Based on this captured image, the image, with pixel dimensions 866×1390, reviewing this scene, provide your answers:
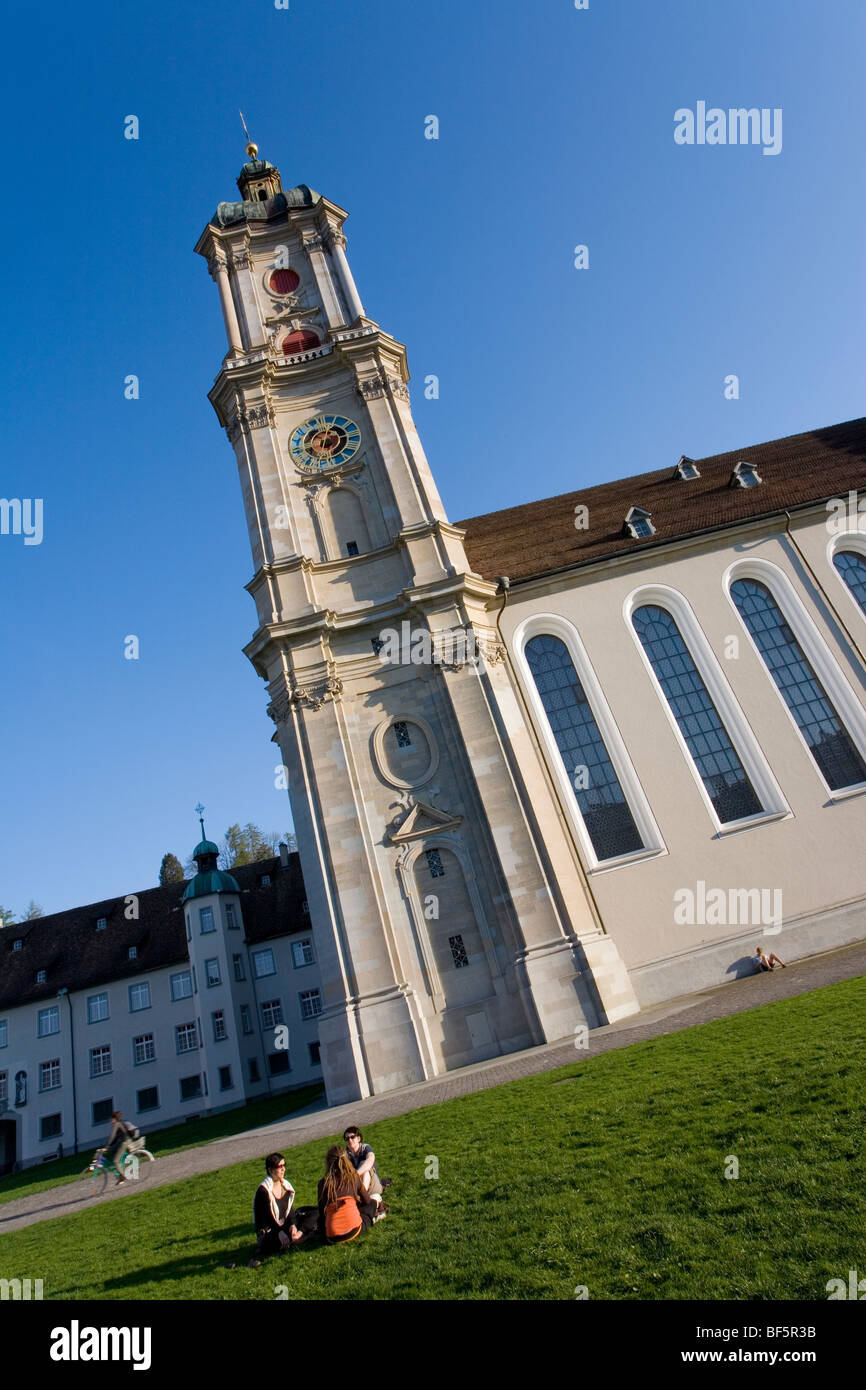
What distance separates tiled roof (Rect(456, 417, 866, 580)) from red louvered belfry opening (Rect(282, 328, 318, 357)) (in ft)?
29.9

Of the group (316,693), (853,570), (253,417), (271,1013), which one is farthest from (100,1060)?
(853,570)

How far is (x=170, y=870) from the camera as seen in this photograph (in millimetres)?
62156

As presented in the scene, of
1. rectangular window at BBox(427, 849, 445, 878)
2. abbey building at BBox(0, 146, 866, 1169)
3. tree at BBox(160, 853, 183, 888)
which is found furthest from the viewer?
tree at BBox(160, 853, 183, 888)

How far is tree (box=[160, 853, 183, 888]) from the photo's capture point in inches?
2438

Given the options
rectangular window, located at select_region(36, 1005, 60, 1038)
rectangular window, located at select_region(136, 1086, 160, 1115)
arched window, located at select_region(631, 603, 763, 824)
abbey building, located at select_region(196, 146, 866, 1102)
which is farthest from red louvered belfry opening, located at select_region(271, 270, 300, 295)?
rectangular window, located at select_region(136, 1086, 160, 1115)

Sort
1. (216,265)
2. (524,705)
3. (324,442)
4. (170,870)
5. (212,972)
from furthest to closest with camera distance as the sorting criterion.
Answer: (170,870) → (212,972) → (216,265) → (324,442) → (524,705)

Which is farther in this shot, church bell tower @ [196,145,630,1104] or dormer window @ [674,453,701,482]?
dormer window @ [674,453,701,482]

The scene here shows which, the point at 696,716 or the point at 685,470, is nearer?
the point at 696,716

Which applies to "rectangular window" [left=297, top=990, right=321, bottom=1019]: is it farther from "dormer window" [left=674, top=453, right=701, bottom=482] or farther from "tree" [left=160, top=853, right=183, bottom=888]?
"dormer window" [left=674, top=453, right=701, bottom=482]

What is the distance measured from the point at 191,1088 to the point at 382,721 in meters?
29.0

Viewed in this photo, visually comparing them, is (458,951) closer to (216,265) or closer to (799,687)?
(799,687)

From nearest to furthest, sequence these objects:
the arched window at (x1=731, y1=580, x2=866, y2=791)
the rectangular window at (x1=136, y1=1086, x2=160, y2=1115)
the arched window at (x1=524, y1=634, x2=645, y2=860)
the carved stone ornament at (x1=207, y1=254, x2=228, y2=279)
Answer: the arched window at (x1=524, y1=634, x2=645, y2=860), the arched window at (x1=731, y1=580, x2=866, y2=791), the carved stone ornament at (x1=207, y1=254, x2=228, y2=279), the rectangular window at (x1=136, y1=1086, x2=160, y2=1115)

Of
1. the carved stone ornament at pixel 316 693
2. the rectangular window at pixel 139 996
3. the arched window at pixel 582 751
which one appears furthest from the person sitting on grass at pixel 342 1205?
the rectangular window at pixel 139 996

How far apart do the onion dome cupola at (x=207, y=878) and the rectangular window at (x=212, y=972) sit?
3.55 m
